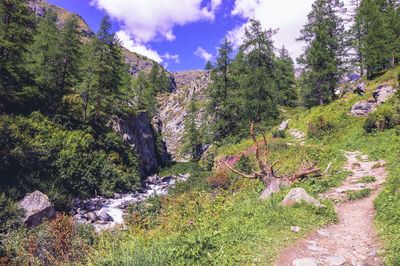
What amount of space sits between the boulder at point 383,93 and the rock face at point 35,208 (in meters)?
26.2

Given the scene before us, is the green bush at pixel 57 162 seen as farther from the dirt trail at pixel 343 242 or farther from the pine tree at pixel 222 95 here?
the dirt trail at pixel 343 242

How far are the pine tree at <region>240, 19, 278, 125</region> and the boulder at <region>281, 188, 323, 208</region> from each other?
83.0 ft

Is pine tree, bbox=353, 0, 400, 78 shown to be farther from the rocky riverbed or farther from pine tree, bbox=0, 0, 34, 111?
pine tree, bbox=0, 0, 34, 111

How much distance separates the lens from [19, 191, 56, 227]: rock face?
65.8ft

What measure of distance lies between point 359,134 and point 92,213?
19595 mm

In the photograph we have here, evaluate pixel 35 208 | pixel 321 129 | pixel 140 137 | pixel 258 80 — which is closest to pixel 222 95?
pixel 258 80

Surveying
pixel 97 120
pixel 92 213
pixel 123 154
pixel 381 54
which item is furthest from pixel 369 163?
pixel 97 120

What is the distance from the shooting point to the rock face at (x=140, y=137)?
44.4 meters

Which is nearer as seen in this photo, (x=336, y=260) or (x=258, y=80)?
(x=336, y=260)

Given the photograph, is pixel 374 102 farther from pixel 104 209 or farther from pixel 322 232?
pixel 104 209

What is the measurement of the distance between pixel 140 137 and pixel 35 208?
28794 mm

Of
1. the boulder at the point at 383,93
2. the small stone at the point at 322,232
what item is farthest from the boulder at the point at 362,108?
the small stone at the point at 322,232

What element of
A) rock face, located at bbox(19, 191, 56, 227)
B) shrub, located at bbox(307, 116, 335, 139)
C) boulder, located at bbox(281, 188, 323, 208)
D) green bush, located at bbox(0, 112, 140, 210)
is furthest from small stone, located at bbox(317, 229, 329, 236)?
green bush, located at bbox(0, 112, 140, 210)

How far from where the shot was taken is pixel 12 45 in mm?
29484
